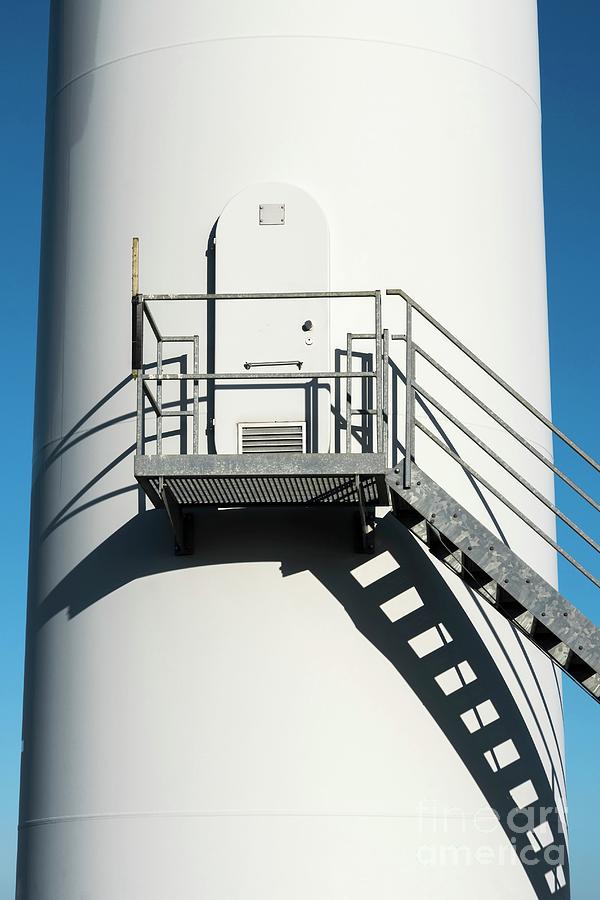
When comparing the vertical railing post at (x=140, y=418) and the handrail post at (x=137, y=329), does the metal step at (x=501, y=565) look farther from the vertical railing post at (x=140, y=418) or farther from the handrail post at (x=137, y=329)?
the handrail post at (x=137, y=329)

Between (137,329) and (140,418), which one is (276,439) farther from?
(137,329)

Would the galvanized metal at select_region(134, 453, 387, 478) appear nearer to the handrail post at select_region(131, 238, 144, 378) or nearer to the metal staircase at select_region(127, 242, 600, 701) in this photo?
the metal staircase at select_region(127, 242, 600, 701)

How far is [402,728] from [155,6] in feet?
20.0

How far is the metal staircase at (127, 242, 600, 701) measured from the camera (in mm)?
10320

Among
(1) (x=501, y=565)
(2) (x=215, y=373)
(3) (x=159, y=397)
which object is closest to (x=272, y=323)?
(2) (x=215, y=373)

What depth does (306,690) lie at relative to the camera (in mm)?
10930

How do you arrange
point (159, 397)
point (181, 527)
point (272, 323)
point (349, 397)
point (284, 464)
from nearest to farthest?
point (284, 464) → point (349, 397) → point (159, 397) → point (181, 527) → point (272, 323)

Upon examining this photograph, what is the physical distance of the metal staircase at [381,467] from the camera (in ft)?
33.9
